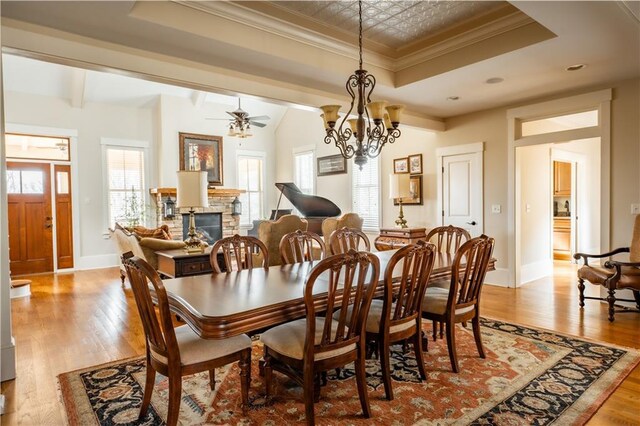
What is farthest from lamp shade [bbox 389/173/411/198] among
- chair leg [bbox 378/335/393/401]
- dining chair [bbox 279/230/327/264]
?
chair leg [bbox 378/335/393/401]

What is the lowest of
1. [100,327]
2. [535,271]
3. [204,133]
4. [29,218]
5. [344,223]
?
[100,327]

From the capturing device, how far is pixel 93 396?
95.3 inches

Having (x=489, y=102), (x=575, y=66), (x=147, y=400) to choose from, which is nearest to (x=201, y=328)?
(x=147, y=400)

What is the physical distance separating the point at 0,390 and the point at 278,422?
1.92m

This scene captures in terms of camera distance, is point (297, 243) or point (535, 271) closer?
point (297, 243)

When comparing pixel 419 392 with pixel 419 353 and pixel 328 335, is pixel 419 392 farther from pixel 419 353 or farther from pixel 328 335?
pixel 328 335

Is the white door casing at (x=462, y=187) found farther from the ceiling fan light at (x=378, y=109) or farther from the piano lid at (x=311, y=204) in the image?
the ceiling fan light at (x=378, y=109)

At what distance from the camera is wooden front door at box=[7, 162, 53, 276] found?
6727 millimetres

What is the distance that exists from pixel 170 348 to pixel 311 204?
5776 millimetres

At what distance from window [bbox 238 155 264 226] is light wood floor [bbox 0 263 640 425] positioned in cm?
398

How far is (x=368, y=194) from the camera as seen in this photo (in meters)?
7.60

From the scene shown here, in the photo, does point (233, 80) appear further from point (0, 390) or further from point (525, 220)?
point (525, 220)

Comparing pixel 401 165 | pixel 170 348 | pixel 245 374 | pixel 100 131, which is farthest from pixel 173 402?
pixel 100 131

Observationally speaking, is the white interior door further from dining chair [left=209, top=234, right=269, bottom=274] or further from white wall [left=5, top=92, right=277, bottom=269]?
white wall [left=5, top=92, right=277, bottom=269]
